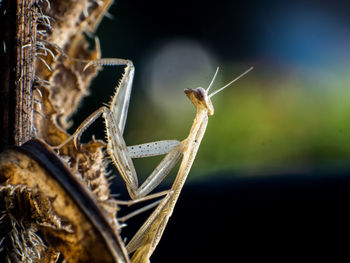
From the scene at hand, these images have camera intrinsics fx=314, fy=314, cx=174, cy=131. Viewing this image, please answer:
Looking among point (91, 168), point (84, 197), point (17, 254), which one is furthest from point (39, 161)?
point (91, 168)

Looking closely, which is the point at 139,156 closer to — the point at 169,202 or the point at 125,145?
the point at 125,145

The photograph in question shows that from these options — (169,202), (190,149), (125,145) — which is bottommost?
(169,202)

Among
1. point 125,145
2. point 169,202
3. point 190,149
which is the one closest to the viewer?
point 125,145

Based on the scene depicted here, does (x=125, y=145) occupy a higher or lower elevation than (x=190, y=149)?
higher

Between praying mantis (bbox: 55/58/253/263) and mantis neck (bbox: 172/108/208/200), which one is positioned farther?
mantis neck (bbox: 172/108/208/200)

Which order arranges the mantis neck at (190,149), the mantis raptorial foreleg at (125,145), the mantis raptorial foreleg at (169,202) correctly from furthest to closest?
the mantis neck at (190,149)
the mantis raptorial foreleg at (169,202)
the mantis raptorial foreleg at (125,145)

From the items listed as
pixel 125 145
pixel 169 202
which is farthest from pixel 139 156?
pixel 169 202
